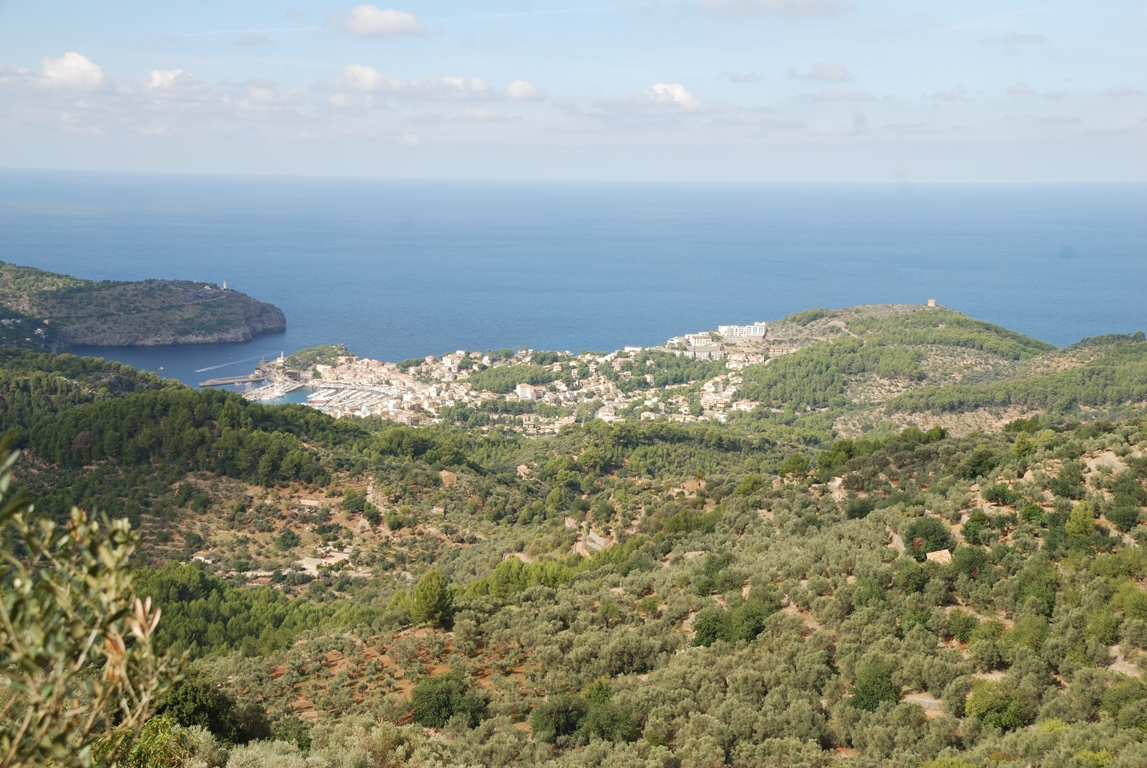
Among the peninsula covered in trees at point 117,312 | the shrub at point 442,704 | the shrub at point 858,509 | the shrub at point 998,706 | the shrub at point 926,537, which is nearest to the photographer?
the shrub at point 998,706

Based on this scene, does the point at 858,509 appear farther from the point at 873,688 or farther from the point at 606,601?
the point at 873,688

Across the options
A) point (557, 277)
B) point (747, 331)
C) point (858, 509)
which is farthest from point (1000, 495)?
point (557, 277)

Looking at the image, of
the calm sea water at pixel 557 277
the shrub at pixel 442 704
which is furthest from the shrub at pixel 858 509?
the calm sea water at pixel 557 277

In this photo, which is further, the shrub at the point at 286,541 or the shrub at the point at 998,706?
the shrub at the point at 286,541

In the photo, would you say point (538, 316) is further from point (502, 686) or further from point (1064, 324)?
point (502, 686)

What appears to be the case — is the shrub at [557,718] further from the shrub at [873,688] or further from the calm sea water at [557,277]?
the calm sea water at [557,277]

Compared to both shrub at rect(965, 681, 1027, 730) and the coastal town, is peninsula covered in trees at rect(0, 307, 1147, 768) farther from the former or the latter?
the coastal town
